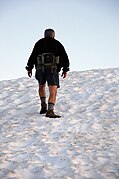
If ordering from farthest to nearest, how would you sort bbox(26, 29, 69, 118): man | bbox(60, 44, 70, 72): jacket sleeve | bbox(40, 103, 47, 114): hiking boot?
1. bbox(40, 103, 47, 114): hiking boot
2. bbox(60, 44, 70, 72): jacket sleeve
3. bbox(26, 29, 69, 118): man

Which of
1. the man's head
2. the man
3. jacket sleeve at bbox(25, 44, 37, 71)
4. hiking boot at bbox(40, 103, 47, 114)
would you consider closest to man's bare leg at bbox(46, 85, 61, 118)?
the man

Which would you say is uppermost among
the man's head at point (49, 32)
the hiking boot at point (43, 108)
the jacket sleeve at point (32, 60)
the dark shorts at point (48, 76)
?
the man's head at point (49, 32)

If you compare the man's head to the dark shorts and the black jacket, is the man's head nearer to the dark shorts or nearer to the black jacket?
the black jacket

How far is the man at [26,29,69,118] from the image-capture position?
22.5ft

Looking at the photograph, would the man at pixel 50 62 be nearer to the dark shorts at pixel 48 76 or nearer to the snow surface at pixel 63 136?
the dark shorts at pixel 48 76

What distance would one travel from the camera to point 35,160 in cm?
448

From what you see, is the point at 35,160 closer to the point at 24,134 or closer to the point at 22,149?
the point at 22,149

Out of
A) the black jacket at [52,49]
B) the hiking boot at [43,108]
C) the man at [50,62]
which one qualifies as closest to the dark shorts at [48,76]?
the man at [50,62]

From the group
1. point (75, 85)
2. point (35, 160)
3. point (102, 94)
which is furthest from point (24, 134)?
point (75, 85)

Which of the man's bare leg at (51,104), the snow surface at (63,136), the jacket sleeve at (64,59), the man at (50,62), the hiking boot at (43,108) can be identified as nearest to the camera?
the snow surface at (63,136)

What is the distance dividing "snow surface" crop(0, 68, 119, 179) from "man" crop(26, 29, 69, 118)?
0.57m

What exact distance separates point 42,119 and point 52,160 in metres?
2.23

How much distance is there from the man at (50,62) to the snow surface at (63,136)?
57 centimetres

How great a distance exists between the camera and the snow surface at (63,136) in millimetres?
4148
